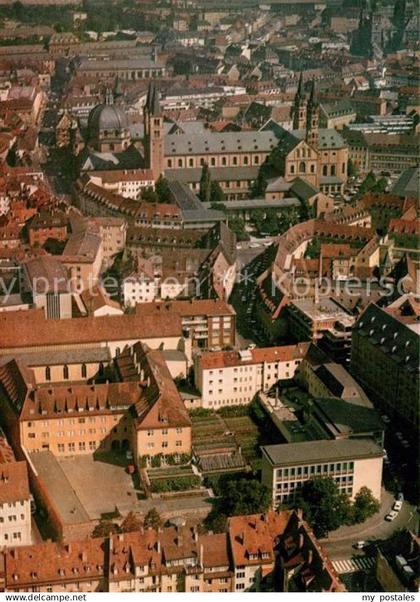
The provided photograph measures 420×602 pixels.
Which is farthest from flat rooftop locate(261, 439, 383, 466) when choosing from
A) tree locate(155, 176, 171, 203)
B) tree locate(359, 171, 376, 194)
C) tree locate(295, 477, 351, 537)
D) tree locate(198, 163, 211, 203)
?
tree locate(359, 171, 376, 194)

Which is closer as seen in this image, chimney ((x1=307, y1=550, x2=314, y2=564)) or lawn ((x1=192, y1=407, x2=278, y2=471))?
chimney ((x1=307, y1=550, x2=314, y2=564))

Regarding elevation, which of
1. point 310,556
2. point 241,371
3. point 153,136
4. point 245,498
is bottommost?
point 245,498

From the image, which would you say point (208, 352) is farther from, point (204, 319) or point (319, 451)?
point (319, 451)

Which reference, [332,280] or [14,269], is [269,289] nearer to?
[332,280]

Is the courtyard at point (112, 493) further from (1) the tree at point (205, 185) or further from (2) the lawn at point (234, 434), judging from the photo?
(1) the tree at point (205, 185)

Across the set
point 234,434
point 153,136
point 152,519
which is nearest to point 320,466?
point 152,519

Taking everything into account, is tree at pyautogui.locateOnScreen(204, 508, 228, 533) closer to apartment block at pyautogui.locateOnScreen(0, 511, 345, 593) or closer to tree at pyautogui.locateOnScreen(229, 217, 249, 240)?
apartment block at pyautogui.locateOnScreen(0, 511, 345, 593)

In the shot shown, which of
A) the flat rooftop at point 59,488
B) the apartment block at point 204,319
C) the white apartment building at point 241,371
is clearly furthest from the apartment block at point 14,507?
the apartment block at point 204,319
